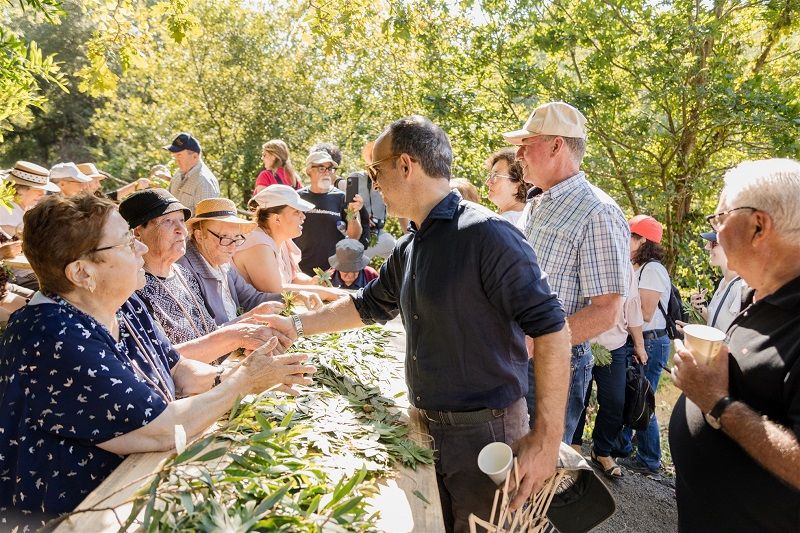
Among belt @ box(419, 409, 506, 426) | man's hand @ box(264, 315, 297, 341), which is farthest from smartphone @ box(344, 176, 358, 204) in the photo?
belt @ box(419, 409, 506, 426)

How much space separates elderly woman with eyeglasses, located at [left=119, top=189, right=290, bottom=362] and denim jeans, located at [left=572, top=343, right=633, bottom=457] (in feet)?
10.2

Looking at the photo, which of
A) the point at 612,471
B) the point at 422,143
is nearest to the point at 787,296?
the point at 422,143

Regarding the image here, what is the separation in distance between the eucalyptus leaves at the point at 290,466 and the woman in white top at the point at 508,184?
2266mm

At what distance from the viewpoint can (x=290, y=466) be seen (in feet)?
5.65

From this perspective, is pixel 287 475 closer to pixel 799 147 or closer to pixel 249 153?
pixel 799 147

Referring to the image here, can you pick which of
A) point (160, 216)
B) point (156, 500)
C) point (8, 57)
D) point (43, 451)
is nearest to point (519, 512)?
point (156, 500)

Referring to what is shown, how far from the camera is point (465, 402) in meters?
2.19

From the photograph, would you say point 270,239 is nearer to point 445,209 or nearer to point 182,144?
point 445,209

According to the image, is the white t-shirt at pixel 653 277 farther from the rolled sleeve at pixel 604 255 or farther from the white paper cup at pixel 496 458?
the white paper cup at pixel 496 458

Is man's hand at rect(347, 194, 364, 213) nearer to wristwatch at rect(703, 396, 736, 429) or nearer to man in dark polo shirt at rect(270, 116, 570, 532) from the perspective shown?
man in dark polo shirt at rect(270, 116, 570, 532)

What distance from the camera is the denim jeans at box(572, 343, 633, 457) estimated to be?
16.2 ft

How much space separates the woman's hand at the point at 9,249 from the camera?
15.7 feet

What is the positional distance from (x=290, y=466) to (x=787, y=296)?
164 cm

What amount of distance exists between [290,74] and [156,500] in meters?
14.4
